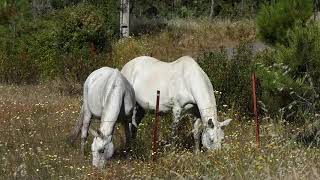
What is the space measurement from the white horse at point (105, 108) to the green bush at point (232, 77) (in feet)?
8.80

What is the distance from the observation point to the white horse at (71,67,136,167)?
798cm

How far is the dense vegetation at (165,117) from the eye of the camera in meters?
7.02

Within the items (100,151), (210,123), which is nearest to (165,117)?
(210,123)

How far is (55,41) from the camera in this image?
19141mm

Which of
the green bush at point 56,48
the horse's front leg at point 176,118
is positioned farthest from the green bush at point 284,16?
the green bush at point 56,48

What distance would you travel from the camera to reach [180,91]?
961 cm

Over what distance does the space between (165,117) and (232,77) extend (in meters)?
2.57

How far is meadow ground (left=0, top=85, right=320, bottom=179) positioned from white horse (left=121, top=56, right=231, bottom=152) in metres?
0.35

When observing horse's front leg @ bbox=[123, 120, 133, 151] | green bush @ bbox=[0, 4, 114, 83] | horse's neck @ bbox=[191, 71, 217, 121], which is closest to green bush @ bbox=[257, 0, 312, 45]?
horse's neck @ bbox=[191, 71, 217, 121]

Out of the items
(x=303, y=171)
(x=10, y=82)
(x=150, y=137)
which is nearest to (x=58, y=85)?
(x=10, y=82)

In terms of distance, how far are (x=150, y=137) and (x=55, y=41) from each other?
10.0m

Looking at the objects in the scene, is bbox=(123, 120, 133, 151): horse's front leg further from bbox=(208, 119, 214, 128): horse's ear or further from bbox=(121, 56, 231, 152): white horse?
bbox=(208, 119, 214, 128): horse's ear

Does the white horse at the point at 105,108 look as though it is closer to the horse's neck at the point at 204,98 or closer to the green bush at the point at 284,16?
the horse's neck at the point at 204,98

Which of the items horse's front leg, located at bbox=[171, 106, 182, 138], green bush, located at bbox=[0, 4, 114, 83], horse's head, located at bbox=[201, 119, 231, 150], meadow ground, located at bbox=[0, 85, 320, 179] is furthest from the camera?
green bush, located at bbox=[0, 4, 114, 83]
